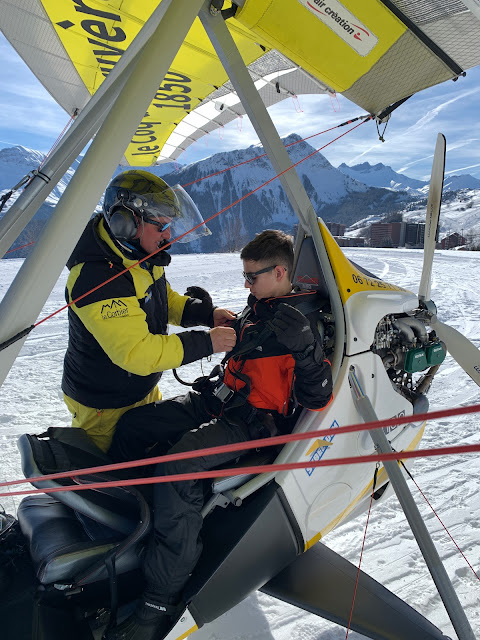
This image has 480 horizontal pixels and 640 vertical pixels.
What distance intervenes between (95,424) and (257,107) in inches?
78.5

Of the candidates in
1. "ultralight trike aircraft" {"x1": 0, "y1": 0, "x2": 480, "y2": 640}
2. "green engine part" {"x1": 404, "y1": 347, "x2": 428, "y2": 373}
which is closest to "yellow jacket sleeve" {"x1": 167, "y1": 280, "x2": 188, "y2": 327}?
"ultralight trike aircraft" {"x1": 0, "y1": 0, "x2": 480, "y2": 640}

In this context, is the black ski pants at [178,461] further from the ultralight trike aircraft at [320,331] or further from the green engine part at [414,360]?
the green engine part at [414,360]

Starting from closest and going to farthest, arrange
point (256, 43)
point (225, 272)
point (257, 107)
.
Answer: point (257, 107), point (256, 43), point (225, 272)

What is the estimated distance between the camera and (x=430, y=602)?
8.95 feet

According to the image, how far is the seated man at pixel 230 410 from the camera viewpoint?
2.05 m

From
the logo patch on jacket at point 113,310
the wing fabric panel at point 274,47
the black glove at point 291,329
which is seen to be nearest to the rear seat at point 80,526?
the logo patch on jacket at point 113,310

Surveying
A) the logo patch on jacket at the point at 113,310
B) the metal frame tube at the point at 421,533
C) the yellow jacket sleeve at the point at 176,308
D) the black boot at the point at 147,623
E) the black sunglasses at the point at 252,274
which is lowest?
the black boot at the point at 147,623

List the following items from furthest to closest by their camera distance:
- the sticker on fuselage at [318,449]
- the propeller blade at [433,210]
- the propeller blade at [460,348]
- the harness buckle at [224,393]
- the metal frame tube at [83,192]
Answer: the propeller blade at [433,210], the propeller blade at [460,348], the harness buckle at [224,393], the sticker on fuselage at [318,449], the metal frame tube at [83,192]

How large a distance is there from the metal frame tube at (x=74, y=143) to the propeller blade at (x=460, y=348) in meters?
2.48

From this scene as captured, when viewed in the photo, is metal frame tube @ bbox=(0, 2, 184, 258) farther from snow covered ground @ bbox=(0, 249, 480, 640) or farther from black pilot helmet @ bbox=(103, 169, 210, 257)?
snow covered ground @ bbox=(0, 249, 480, 640)

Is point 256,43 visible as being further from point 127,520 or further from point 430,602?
point 430,602

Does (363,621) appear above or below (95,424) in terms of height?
below

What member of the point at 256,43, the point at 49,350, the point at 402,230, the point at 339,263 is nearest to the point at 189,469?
the point at 339,263

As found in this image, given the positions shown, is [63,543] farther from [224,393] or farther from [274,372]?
[274,372]
